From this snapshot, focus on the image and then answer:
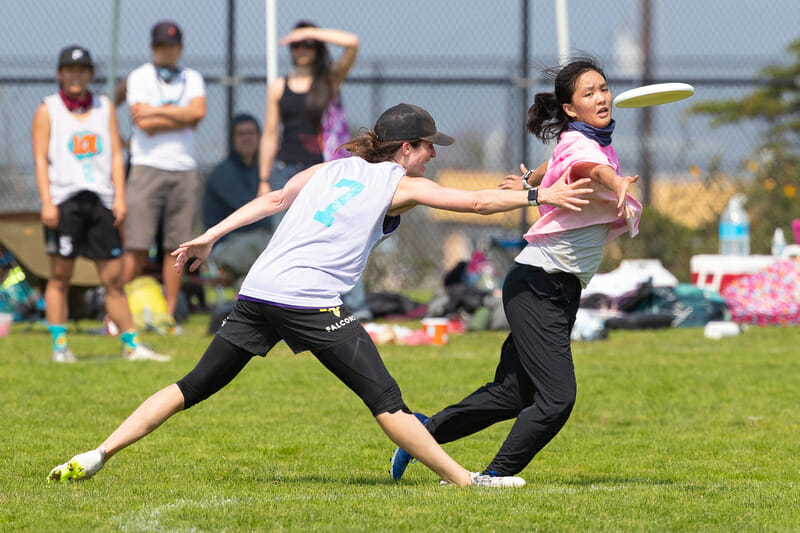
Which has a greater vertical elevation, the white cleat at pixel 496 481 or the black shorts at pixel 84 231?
the black shorts at pixel 84 231

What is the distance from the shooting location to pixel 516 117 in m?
15.8

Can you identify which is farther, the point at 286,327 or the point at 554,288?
the point at 554,288

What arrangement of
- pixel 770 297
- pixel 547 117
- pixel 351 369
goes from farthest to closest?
pixel 770 297, pixel 547 117, pixel 351 369

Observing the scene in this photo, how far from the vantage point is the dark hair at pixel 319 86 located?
1080 cm

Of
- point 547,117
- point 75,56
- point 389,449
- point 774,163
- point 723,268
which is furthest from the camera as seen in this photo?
point 774,163

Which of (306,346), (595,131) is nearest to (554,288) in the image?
(595,131)

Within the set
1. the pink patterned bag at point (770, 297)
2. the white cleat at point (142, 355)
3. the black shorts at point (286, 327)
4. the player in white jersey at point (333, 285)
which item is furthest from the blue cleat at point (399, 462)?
the pink patterned bag at point (770, 297)

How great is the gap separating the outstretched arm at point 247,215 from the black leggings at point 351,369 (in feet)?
1.28

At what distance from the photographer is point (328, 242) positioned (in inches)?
185

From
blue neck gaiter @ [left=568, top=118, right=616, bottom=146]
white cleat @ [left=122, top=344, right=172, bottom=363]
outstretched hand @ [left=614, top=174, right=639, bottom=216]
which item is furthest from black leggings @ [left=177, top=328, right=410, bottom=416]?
white cleat @ [left=122, top=344, right=172, bottom=363]

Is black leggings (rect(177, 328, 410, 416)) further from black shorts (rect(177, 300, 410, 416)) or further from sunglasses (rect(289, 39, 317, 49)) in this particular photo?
sunglasses (rect(289, 39, 317, 49))

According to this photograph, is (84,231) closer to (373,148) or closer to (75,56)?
(75,56)

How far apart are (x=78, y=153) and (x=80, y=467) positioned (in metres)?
4.47

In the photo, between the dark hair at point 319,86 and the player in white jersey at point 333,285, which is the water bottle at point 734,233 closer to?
the dark hair at point 319,86
